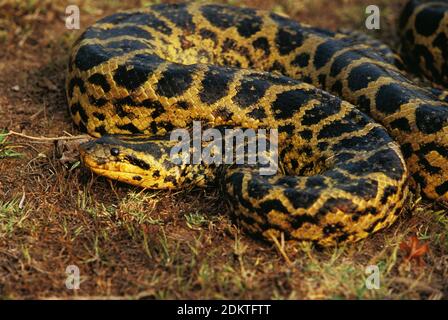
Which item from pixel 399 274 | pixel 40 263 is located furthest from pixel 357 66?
pixel 40 263

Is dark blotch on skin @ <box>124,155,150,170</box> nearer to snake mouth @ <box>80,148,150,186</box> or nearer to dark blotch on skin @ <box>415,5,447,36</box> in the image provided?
snake mouth @ <box>80,148,150,186</box>

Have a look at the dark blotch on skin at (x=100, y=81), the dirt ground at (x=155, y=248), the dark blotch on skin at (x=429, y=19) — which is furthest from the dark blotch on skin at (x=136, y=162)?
the dark blotch on skin at (x=429, y=19)

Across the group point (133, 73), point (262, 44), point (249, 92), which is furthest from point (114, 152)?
point (262, 44)

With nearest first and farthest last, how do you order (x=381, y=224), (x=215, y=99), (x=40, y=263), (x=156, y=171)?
1. (x=40, y=263)
2. (x=381, y=224)
3. (x=156, y=171)
4. (x=215, y=99)

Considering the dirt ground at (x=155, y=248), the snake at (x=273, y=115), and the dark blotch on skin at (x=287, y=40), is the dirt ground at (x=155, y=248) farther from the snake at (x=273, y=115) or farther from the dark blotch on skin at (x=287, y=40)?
the dark blotch on skin at (x=287, y=40)

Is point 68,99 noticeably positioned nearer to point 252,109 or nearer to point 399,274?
point 252,109

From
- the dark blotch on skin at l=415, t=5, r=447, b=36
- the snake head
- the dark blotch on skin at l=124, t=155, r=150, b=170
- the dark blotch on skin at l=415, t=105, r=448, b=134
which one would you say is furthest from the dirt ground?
the dark blotch on skin at l=415, t=5, r=447, b=36

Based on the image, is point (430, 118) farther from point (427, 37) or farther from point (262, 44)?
point (427, 37)
